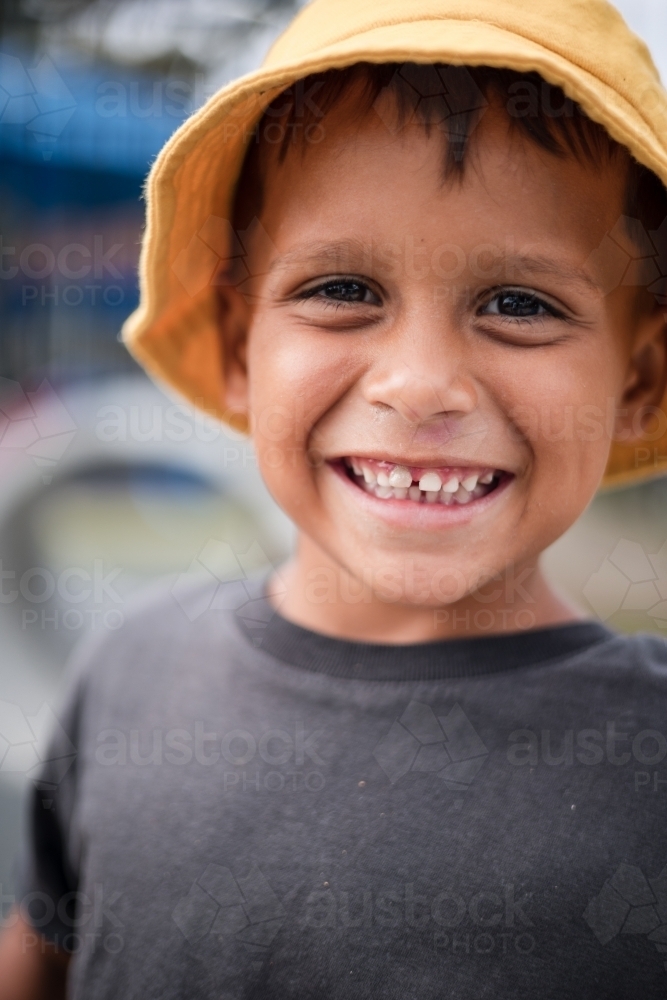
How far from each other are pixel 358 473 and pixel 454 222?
0.73 feet

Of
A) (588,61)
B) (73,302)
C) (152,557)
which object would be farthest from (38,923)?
(73,302)

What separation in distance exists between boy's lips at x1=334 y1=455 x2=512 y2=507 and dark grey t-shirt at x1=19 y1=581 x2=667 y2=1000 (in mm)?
134

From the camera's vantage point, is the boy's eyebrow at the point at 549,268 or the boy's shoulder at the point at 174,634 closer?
the boy's eyebrow at the point at 549,268

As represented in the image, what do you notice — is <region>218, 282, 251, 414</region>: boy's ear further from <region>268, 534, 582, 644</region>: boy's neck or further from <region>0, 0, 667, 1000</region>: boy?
<region>268, 534, 582, 644</region>: boy's neck

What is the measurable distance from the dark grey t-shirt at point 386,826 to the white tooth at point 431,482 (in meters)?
0.15

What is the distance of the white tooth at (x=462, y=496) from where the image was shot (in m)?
0.75

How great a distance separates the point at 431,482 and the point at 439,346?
0.37 feet

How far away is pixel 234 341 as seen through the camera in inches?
37.6

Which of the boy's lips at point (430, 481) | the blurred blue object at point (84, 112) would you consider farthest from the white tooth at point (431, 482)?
the blurred blue object at point (84, 112)

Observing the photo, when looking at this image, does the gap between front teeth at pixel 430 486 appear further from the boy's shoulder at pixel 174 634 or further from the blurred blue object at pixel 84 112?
the blurred blue object at pixel 84 112

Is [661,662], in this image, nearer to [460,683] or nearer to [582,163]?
[460,683]

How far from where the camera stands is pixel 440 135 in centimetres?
69

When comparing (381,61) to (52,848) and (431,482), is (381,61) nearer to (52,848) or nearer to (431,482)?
(431,482)

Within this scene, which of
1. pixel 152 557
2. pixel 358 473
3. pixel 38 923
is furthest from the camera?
pixel 152 557
